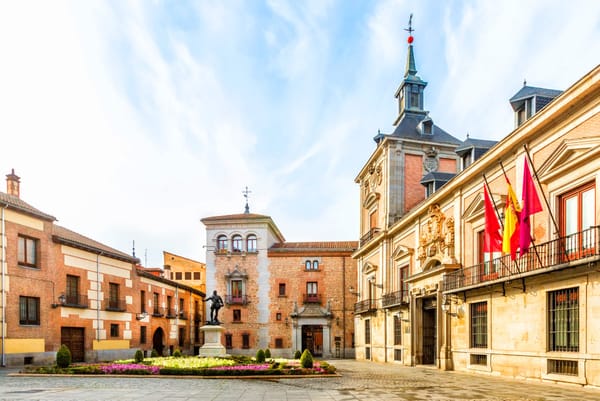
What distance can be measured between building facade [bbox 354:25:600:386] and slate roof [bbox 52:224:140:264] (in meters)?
17.1

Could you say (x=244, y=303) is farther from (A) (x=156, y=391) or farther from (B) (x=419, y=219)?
(A) (x=156, y=391)

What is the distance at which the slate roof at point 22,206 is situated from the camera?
83.1 feet

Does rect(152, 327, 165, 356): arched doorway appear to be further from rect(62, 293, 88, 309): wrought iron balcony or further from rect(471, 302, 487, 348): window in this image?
rect(471, 302, 487, 348): window

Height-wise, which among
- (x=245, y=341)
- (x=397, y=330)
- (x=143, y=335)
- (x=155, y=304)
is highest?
(x=155, y=304)

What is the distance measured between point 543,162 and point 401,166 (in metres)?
17.1

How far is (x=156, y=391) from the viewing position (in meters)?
14.4

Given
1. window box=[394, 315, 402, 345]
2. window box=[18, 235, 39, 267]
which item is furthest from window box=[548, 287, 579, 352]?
window box=[18, 235, 39, 267]

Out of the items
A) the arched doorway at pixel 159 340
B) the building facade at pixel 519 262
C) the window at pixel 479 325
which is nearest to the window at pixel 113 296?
the arched doorway at pixel 159 340

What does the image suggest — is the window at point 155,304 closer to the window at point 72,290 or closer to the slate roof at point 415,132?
the window at point 72,290

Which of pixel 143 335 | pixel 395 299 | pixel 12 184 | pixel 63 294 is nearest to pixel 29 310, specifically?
pixel 63 294

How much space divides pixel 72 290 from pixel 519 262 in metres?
23.6

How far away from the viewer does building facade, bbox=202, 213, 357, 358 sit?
47.0m

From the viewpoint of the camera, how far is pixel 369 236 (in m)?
38.6

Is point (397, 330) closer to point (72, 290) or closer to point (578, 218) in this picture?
point (578, 218)
